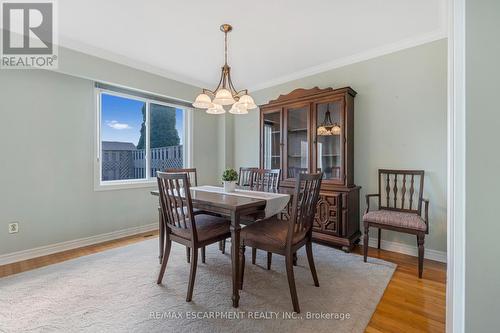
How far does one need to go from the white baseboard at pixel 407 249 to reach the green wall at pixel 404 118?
0.15 feet

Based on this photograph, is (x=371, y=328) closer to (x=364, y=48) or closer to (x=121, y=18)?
(x=364, y=48)

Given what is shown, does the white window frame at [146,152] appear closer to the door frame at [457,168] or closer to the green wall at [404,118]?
the green wall at [404,118]

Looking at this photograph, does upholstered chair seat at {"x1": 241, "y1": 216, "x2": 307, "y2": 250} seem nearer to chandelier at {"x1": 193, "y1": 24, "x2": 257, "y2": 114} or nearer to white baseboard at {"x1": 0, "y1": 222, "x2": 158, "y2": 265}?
chandelier at {"x1": 193, "y1": 24, "x2": 257, "y2": 114}

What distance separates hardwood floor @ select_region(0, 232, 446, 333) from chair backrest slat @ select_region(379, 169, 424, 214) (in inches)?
21.5

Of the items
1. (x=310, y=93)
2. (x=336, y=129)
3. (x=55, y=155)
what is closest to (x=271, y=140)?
(x=310, y=93)

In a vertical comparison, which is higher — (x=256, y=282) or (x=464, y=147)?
(x=464, y=147)

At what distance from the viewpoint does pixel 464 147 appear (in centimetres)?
82

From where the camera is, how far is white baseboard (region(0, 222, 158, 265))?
8.14 ft

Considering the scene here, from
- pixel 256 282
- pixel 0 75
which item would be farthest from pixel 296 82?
pixel 0 75

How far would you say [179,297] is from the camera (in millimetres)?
1828

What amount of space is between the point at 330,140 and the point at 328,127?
0.54 ft

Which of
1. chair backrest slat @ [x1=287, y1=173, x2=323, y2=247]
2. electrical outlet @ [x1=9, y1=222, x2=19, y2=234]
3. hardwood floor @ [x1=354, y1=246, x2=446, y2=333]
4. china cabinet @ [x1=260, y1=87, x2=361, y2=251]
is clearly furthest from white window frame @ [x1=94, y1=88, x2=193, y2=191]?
hardwood floor @ [x1=354, y1=246, x2=446, y2=333]

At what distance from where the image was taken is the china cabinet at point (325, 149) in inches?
109

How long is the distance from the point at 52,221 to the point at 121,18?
2.38 m
